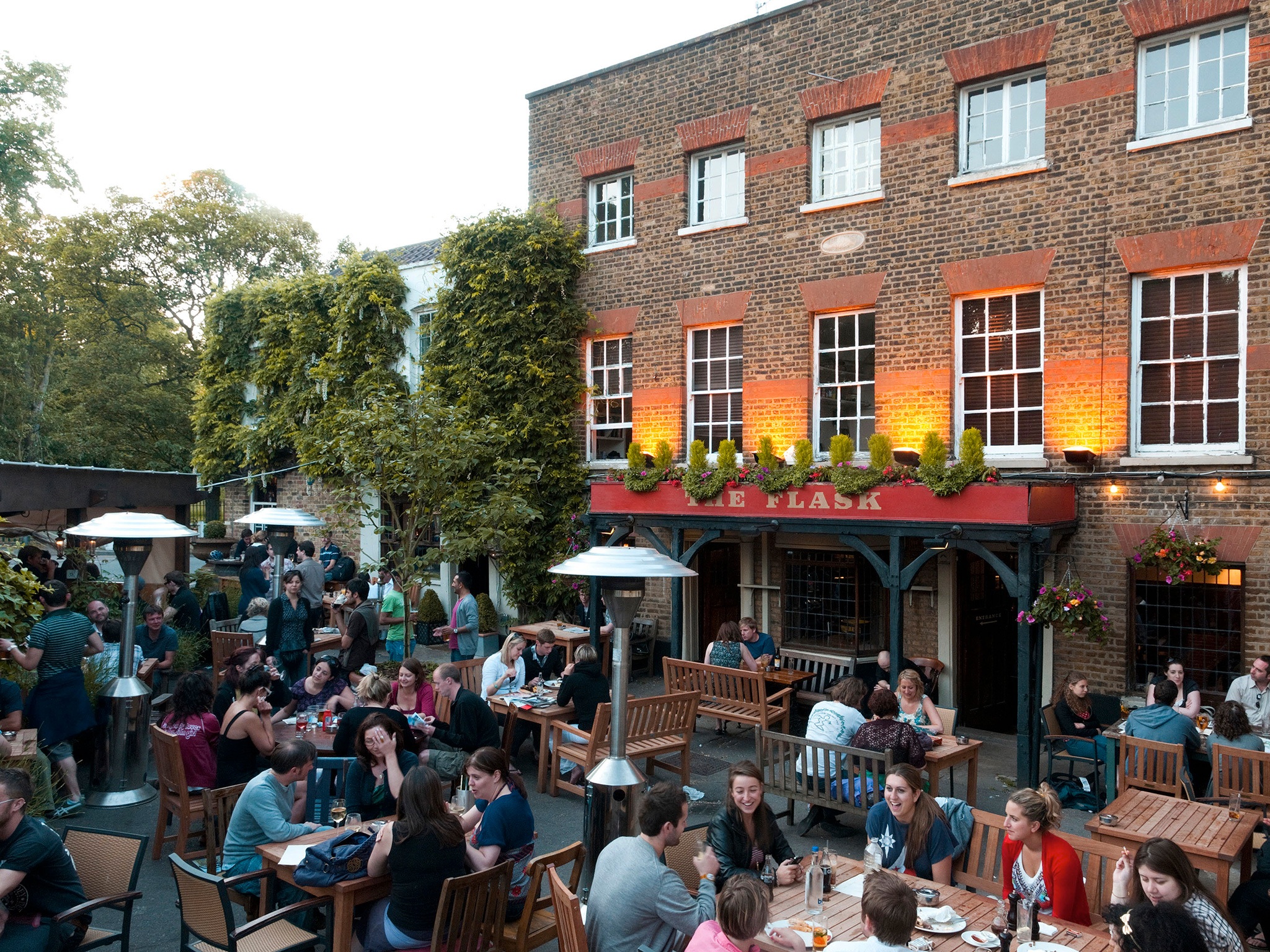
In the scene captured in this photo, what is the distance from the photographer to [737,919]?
407 cm

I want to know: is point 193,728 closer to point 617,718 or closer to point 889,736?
point 617,718

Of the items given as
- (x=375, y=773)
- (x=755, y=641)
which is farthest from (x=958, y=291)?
(x=375, y=773)

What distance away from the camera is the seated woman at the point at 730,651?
11328mm

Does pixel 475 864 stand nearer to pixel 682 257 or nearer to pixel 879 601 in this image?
pixel 879 601

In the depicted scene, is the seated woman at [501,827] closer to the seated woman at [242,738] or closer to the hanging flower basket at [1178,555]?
the seated woman at [242,738]

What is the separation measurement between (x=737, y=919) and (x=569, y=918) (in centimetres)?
88

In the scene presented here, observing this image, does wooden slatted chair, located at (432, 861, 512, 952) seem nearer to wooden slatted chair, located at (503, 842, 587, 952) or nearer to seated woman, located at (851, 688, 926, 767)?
wooden slatted chair, located at (503, 842, 587, 952)

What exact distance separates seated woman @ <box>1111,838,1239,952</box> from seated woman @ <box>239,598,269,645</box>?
10.3 metres

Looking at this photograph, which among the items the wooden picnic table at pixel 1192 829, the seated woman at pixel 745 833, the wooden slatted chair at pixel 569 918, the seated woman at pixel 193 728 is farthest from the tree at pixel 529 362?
the wooden slatted chair at pixel 569 918

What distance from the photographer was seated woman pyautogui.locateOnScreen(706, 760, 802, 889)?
5.63 metres

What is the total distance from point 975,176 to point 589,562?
840cm

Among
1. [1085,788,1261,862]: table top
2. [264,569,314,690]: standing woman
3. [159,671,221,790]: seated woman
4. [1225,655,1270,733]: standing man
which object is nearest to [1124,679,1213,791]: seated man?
[1225,655,1270,733]: standing man

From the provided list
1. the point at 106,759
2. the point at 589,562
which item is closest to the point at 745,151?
the point at 589,562

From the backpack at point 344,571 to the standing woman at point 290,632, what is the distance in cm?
686
